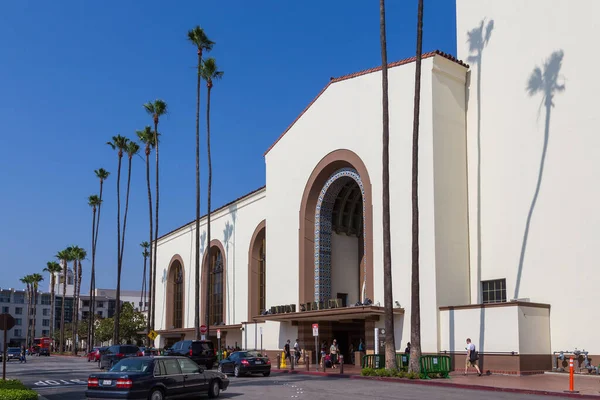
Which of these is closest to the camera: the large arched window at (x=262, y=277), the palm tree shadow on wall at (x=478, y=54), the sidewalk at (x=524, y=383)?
the sidewalk at (x=524, y=383)

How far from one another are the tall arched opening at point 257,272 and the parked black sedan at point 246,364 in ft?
56.3

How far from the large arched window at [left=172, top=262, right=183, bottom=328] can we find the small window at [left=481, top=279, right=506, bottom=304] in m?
38.8

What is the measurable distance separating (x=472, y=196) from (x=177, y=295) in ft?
133

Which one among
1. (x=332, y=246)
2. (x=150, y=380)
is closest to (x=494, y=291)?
(x=332, y=246)

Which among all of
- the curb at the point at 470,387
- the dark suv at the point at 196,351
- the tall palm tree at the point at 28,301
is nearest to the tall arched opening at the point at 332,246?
the dark suv at the point at 196,351

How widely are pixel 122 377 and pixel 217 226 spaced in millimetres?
39737

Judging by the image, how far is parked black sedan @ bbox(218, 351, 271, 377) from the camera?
29953 mm

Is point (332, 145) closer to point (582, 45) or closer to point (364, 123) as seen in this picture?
point (364, 123)

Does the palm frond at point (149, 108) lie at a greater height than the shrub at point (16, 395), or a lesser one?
greater

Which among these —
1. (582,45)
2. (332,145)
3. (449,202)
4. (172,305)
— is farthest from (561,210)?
(172,305)

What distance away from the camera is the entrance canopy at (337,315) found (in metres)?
31.6

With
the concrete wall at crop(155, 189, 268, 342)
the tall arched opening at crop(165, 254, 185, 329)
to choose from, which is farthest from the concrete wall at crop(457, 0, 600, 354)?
the tall arched opening at crop(165, 254, 185, 329)

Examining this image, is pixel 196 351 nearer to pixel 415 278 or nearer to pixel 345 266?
pixel 345 266

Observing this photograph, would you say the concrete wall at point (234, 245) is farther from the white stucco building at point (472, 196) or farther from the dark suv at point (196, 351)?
the dark suv at point (196, 351)
